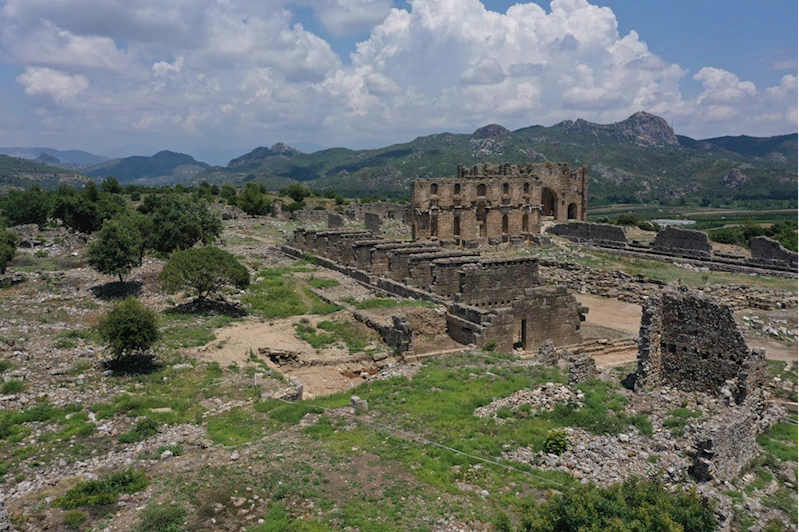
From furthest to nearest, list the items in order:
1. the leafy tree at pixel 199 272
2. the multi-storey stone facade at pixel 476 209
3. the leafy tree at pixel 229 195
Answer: the leafy tree at pixel 229 195, the multi-storey stone facade at pixel 476 209, the leafy tree at pixel 199 272

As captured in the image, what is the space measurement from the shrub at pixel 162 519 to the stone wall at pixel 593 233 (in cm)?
3940

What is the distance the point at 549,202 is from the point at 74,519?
53.8 meters

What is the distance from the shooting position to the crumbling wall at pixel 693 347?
10578 mm

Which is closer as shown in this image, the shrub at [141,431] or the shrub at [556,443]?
the shrub at [556,443]

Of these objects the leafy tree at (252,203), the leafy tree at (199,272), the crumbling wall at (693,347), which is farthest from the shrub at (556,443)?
the leafy tree at (252,203)

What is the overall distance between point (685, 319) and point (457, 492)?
6.36m

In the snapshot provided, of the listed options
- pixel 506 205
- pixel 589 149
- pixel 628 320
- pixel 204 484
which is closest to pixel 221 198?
pixel 506 205

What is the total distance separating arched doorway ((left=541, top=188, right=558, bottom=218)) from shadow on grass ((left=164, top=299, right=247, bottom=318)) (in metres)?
40.0

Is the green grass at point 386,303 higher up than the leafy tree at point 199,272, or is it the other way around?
the leafy tree at point 199,272

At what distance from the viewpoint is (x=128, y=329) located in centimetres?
1397

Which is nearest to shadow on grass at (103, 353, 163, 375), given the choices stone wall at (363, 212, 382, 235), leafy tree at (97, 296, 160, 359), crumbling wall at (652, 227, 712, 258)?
leafy tree at (97, 296, 160, 359)

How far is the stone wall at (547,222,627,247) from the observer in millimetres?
42219

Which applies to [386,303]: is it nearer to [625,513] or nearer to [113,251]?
[113,251]

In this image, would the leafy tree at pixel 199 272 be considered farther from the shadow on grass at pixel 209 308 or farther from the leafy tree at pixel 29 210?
the leafy tree at pixel 29 210
